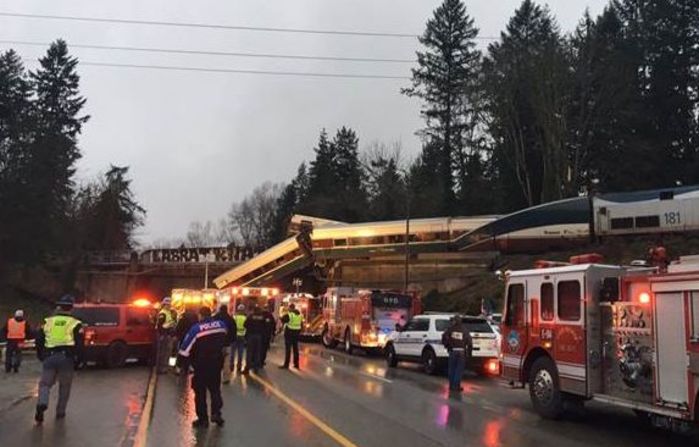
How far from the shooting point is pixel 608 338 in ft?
40.1

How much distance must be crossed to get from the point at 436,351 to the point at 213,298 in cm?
1825

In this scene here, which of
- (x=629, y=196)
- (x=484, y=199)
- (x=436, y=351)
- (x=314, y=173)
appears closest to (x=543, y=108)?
(x=629, y=196)

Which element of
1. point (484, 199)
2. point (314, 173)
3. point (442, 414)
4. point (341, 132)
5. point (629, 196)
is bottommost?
point (442, 414)

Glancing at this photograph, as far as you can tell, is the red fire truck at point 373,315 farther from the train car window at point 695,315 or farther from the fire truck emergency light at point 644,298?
the train car window at point 695,315

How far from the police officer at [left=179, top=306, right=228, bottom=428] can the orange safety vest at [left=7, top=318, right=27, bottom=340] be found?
437 inches

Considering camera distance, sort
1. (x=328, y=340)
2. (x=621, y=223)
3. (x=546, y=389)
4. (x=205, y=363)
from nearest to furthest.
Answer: (x=205, y=363), (x=546, y=389), (x=328, y=340), (x=621, y=223)

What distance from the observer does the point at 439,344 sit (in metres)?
22.2

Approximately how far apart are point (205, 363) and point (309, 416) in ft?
6.98

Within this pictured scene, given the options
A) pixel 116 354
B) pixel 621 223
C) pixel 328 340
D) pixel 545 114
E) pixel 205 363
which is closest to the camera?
pixel 205 363

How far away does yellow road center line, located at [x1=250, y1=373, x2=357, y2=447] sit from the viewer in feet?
33.7

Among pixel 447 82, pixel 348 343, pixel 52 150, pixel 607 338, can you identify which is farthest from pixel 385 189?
pixel 607 338

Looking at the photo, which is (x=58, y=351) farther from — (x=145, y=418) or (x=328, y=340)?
(x=328, y=340)

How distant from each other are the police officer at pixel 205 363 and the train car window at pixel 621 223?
38417mm

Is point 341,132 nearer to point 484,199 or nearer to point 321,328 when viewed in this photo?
point 484,199
